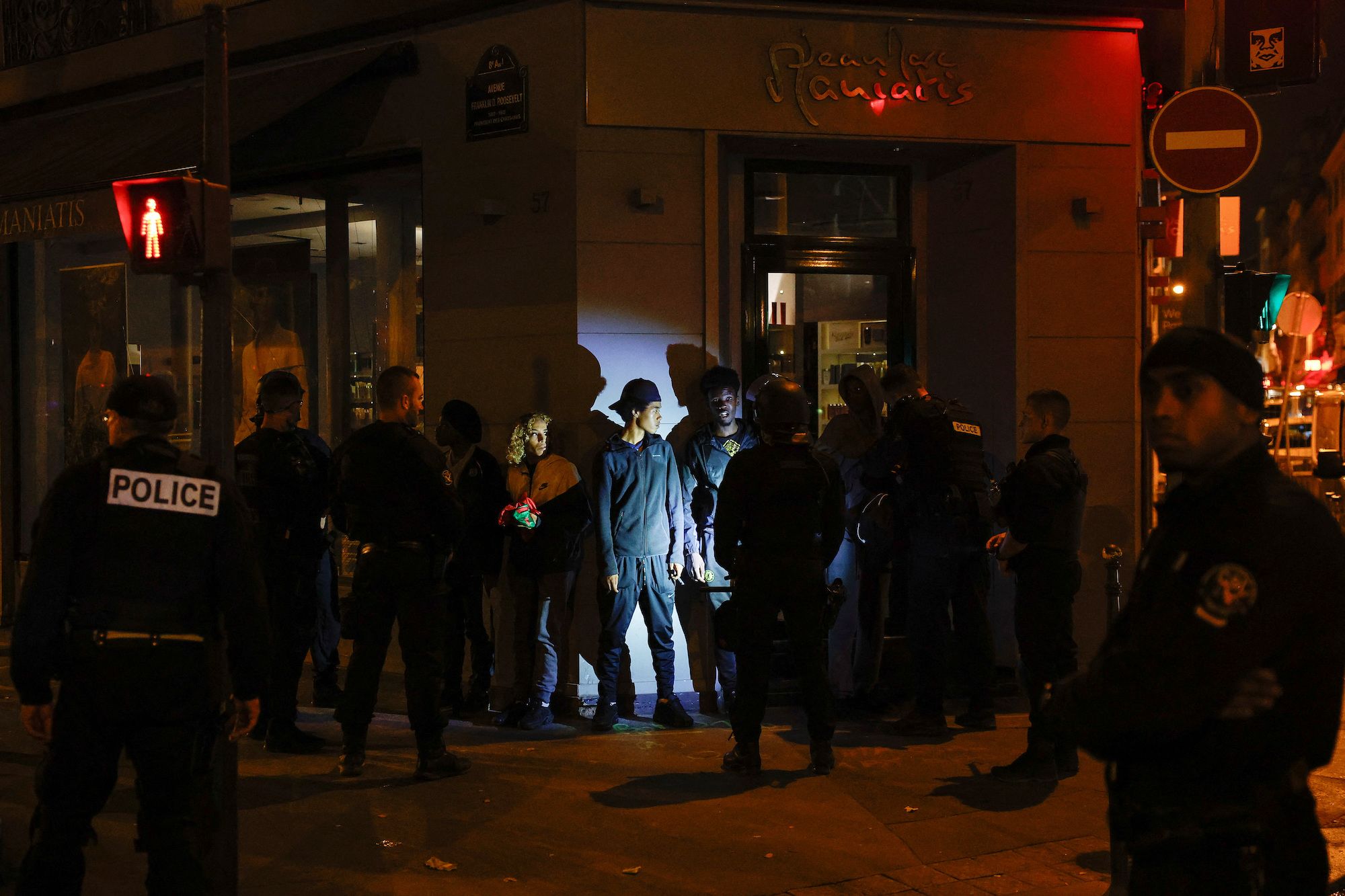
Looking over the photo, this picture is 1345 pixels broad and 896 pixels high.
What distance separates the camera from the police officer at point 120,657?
13.7ft

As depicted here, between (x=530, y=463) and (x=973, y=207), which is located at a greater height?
(x=973, y=207)

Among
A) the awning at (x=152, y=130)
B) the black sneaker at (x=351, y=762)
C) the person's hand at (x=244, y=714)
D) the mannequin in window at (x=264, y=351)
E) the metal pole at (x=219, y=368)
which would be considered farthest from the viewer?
the mannequin in window at (x=264, y=351)

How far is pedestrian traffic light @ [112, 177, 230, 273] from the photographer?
530cm

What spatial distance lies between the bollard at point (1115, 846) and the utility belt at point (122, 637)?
2868mm

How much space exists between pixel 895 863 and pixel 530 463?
3744 millimetres

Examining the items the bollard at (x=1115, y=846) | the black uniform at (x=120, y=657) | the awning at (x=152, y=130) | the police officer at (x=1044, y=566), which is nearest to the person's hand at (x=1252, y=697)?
the bollard at (x=1115, y=846)

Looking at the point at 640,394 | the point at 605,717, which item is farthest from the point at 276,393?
the point at 605,717

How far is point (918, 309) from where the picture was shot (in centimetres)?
1003

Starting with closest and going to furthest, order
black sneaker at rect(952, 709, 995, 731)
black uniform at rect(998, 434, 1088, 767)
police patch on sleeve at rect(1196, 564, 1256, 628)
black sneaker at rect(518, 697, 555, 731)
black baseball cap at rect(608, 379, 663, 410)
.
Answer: police patch on sleeve at rect(1196, 564, 1256, 628) < black uniform at rect(998, 434, 1088, 767) < black sneaker at rect(952, 709, 995, 731) < black sneaker at rect(518, 697, 555, 731) < black baseball cap at rect(608, 379, 663, 410)

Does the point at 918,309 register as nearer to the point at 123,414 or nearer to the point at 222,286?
the point at 222,286

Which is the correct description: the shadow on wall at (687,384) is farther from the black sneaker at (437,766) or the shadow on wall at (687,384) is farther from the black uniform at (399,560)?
the black sneaker at (437,766)

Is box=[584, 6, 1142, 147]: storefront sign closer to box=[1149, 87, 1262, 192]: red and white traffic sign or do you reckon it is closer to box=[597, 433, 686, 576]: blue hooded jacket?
box=[1149, 87, 1262, 192]: red and white traffic sign

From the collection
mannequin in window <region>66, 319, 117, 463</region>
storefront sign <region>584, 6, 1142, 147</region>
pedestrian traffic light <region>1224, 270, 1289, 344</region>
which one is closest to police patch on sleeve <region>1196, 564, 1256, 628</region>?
storefront sign <region>584, 6, 1142, 147</region>

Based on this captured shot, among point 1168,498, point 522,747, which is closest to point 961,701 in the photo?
point 522,747
